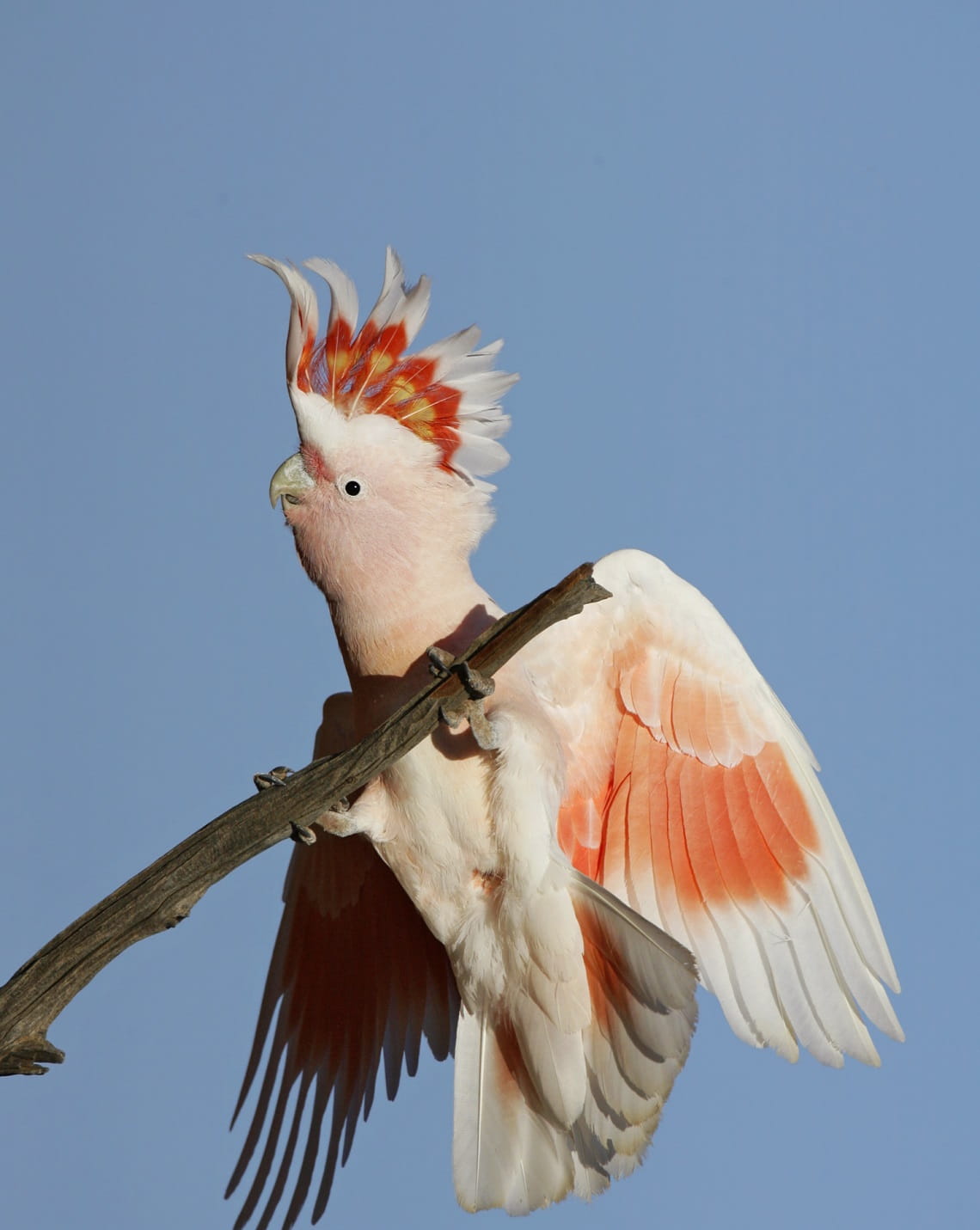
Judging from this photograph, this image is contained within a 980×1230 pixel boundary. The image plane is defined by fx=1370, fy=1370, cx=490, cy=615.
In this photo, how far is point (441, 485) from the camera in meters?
2.46

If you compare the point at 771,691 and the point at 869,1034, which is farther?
the point at 771,691

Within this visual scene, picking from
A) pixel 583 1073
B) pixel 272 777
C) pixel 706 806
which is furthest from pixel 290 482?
pixel 583 1073

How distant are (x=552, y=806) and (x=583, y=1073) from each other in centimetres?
Answer: 48

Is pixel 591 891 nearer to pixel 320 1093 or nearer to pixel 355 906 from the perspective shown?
pixel 355 906

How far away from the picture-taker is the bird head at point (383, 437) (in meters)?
2.38

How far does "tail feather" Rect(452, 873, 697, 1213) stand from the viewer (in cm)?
231

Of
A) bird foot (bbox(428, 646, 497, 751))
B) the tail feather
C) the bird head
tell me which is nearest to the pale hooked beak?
the bird head

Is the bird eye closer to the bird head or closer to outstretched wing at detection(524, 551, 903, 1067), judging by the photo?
the bird head

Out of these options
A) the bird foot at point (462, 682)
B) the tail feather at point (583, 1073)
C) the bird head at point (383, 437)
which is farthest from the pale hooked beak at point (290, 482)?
the tail feather at point (583, 1073)

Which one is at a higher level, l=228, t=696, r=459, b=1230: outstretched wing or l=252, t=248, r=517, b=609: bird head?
l=252, t=248, r=517, b=609: bird head

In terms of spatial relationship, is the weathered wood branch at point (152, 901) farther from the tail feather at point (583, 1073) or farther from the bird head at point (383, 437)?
the tail feather at point (583, 1073)

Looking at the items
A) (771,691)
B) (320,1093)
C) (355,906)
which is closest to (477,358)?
(771,691)

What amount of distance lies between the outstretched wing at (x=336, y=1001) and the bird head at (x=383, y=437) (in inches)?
17.0

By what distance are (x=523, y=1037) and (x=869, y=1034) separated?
0.61m
